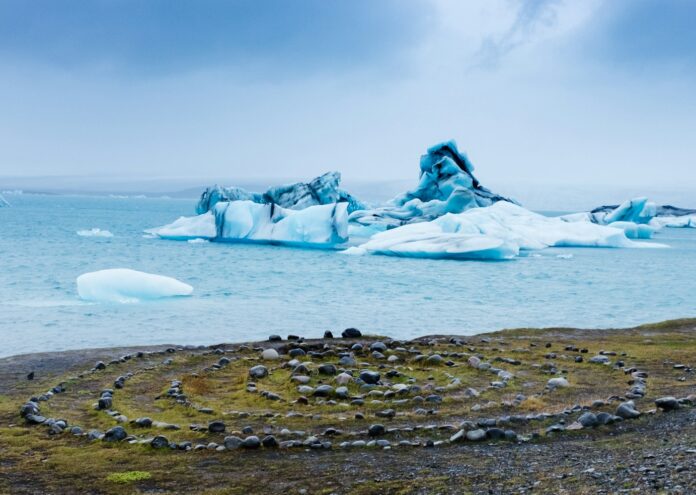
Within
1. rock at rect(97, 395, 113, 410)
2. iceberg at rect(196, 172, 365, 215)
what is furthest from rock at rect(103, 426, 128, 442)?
iceberg at rect(196, 172, 365, 215)

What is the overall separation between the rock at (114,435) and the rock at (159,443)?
0.66 metres

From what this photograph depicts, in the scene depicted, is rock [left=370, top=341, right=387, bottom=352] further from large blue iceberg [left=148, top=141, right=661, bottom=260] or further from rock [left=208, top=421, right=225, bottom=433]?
large blue iceberg [left=148, top=141, right=661, bottom=260]

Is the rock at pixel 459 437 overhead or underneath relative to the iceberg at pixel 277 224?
underneath

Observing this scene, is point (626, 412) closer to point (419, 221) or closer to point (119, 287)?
point (119, 287)

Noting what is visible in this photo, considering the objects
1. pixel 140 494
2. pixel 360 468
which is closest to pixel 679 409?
pixel 360 468

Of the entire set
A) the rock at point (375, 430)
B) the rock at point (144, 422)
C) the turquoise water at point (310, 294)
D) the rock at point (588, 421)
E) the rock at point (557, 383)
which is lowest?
the turquoise water at point (310, 294)

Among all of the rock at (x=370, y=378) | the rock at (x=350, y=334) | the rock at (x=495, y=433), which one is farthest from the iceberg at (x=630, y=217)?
the rock at (x=495, y=433)

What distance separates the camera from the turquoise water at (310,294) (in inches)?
1080

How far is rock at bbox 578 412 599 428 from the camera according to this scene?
1041 cm

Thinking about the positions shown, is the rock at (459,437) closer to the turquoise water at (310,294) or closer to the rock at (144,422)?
Answer: the rock at (144,422)

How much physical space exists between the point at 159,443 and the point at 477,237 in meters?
47.9

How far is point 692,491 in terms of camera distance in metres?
6.84

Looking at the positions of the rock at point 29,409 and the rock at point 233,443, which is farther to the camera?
the rock at point 29,409

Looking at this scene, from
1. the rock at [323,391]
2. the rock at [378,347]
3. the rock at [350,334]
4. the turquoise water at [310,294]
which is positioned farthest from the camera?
the turquoise water at [310,294]
